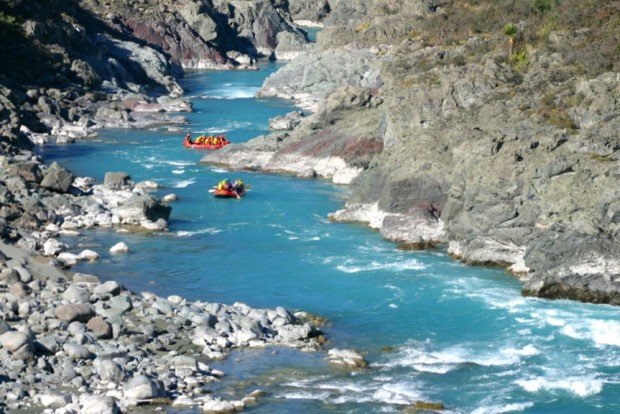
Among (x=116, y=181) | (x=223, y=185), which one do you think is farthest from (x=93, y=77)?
(x=223, y=185)

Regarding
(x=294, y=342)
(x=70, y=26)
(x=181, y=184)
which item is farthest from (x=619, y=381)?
(x=70, y=26)

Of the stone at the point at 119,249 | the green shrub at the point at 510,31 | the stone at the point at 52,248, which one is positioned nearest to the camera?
the stone at the point at 52,248

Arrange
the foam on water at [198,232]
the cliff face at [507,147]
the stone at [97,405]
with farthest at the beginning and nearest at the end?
1. the foam on water at [198,232]
2. the cliff face at [507,147]
3. the stone at [97,405]

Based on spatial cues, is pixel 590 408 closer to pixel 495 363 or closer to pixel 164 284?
pixel 495 363

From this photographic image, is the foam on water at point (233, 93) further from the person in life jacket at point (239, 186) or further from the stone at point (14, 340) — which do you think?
the stone at point (14, 340)

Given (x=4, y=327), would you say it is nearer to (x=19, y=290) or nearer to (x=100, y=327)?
(x=100, y=327)

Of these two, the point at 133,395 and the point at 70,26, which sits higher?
the point at 70,26

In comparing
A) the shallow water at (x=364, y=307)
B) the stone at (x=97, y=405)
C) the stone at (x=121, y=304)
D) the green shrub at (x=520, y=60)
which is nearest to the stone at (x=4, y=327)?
the stone at (x=121, y=304)
